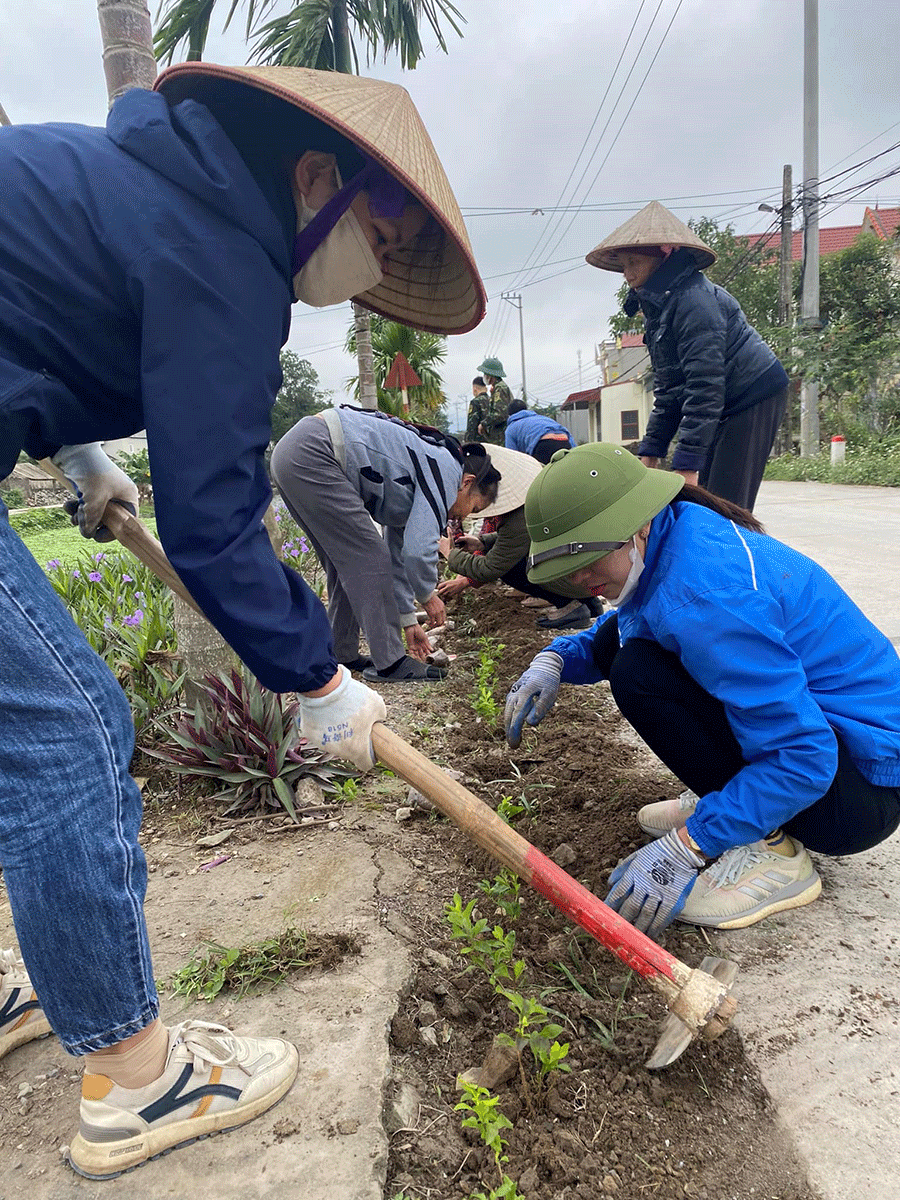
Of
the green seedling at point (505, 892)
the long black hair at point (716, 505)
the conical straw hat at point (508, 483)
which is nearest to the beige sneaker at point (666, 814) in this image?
the green seedling at point (505, 892)

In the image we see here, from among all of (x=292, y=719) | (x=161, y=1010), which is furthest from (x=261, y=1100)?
(x=292, y=719)

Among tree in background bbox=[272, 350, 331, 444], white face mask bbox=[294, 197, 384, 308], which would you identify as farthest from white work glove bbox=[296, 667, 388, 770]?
tree in background bbox=[272, 350, 331, 444]

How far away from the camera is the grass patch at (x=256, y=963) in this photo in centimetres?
175

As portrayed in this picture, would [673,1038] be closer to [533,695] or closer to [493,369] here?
[533,695]

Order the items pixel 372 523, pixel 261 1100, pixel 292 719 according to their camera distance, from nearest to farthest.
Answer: pixel 261 1100
pixel 292 719
pixel 372 523

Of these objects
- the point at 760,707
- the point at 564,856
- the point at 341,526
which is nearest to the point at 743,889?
the point at 564,856

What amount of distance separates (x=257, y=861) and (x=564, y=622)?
9.47 ft

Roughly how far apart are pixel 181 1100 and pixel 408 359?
15.2m

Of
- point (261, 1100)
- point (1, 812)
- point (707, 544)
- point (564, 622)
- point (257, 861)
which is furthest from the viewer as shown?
point (564, 622)

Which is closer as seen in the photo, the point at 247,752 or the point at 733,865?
the point at 733,865

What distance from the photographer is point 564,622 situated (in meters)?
4.79

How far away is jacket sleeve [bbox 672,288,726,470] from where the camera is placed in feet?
11.4

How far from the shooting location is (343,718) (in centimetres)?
158

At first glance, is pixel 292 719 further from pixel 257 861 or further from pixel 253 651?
pixel 253 651
